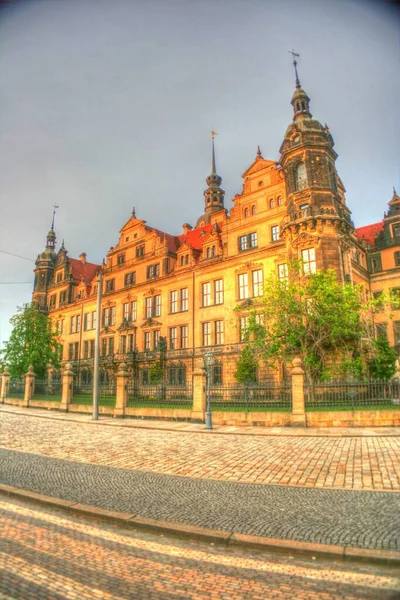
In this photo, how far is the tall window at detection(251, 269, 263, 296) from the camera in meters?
31.9

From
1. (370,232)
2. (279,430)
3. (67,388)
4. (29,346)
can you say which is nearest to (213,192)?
(370,232)

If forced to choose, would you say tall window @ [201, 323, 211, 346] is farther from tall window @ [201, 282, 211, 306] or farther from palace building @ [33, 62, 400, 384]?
tall window @ [201, 282, 211, 306]

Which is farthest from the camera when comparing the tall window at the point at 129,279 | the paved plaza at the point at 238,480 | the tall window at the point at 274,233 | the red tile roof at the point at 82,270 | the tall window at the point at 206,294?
the red tile roof at the point at 82,270

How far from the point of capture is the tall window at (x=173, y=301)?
1527 inches

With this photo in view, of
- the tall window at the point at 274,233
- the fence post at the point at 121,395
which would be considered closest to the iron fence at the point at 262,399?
the fence post at the point at 121,395

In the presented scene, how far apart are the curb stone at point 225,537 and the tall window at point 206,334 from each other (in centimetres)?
2880

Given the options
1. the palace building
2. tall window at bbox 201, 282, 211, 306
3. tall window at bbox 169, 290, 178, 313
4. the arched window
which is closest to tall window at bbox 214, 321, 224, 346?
the palace building

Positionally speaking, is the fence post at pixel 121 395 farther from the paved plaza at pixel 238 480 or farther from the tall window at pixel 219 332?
the tall window at pixel 219 332

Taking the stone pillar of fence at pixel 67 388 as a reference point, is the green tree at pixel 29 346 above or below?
above

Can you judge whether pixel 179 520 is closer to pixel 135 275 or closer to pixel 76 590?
pixel 76 590

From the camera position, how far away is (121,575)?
3.89m

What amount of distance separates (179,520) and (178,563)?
1.05m

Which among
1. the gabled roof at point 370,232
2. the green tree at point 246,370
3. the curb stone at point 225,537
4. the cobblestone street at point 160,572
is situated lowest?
the cobblestone street at point 160,572

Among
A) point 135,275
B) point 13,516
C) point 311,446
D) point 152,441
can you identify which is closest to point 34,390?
point 135,275
